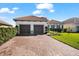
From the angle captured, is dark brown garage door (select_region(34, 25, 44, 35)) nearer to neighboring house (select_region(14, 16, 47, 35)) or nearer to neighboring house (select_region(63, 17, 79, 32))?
neighboring house (select_region(14, 16, 47, 35))

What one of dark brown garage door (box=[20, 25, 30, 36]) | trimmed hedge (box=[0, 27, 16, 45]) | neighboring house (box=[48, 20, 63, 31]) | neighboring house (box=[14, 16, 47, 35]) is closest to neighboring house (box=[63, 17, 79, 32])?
neighboring house (box=[48, 20, 63, 31])

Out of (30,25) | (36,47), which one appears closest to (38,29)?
(30,25)

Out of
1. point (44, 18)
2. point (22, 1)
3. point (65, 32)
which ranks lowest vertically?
point (65, 32)

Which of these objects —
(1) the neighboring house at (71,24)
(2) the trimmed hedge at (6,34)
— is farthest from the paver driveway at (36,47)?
(1) the neighboring house at (71,24)

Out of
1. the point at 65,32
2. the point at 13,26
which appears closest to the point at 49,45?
the point at 65,32

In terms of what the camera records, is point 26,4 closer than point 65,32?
Yes

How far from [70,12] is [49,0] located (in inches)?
130

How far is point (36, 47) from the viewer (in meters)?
17.7

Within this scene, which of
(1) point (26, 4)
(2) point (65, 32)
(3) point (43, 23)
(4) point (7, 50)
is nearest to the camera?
(4) point (7, 50)

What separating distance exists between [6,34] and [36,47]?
3.27m

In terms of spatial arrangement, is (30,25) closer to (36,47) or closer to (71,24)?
(71,24)

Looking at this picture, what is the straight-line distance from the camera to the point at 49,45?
18.4m

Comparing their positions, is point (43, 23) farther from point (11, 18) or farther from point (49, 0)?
point (49, 0)

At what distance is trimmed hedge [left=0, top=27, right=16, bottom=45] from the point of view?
Answer: 17425 millimetres
